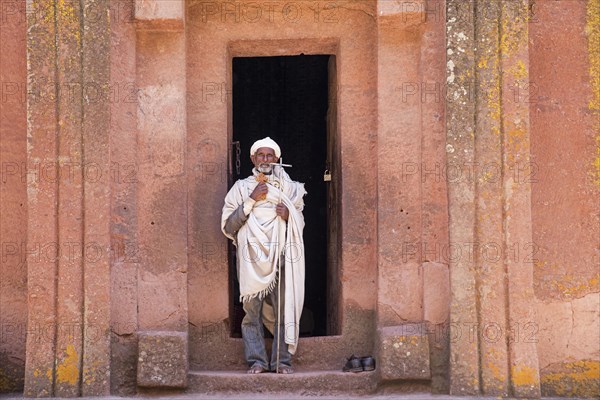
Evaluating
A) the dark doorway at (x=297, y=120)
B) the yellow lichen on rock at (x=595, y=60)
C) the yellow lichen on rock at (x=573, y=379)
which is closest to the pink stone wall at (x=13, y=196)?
the dark doorway at (x=297, y=120)

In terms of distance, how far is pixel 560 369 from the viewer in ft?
28.5

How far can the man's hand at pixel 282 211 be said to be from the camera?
8.76 meters

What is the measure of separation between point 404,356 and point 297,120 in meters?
5.18

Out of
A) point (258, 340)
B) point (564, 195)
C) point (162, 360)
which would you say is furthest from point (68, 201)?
point (564, 195)

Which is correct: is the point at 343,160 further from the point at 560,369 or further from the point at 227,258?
the point at 560,369

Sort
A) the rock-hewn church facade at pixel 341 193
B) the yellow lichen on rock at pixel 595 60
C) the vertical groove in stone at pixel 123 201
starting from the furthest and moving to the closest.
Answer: the yellow lichen on rock at pixel 595 60, the vertical groove in stone at pixel 123 201, the rock-hewn church facade at pixel 341 193

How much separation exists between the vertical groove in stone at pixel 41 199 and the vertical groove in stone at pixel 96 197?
0.24 metres

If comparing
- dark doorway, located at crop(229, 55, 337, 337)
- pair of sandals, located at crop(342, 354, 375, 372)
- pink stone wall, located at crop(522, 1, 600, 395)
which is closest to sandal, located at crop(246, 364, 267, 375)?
pair of sandals, located at crop(342, 354, 375, 372)

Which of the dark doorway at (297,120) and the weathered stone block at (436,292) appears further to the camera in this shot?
the dark doorway at (297,120)

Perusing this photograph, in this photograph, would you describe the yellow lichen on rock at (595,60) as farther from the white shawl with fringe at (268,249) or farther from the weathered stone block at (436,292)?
the white shawl with fringe at (268,249)

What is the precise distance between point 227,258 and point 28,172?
1717mm

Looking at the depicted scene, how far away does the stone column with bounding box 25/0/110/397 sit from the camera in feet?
27.1

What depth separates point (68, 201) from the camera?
839 cm

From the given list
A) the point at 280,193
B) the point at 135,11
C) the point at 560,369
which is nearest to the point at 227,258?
the point at 280,193
